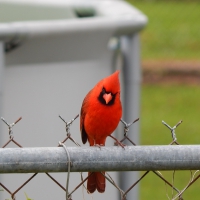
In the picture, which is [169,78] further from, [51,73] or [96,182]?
[96,182]

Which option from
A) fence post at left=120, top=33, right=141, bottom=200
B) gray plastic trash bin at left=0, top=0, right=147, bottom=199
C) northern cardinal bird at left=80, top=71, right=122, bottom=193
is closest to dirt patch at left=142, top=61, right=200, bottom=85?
fence post at left=120, top=33, right=141, bottom=200

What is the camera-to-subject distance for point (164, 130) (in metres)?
8.59

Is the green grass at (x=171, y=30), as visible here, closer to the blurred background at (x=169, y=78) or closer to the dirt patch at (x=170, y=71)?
the blurred background at (x=169, y=78)

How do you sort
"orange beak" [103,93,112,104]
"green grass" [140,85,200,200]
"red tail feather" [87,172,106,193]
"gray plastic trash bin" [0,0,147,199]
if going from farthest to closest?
"green grass" [140,85,200,200], "gray plastic trash bin" [0,0,147,199], "orange beak" [103,93,112,104], "red tail feather" [87,172,106,193]

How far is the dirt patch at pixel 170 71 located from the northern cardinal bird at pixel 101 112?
8091 millimetres

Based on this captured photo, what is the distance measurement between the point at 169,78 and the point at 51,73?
22.4ft

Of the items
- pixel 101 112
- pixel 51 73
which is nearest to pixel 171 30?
pixel 51 73

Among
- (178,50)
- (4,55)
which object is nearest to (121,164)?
(4,55)

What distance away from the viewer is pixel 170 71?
1124 cm

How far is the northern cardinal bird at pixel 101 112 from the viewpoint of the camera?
101 inches

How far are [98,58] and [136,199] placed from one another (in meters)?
1.00

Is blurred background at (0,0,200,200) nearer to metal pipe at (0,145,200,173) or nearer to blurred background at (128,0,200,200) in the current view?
blurred background at (128,0,200,200)

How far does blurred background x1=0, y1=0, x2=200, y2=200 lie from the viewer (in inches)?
279

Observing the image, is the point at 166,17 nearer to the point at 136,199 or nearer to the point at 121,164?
the point at 136,199
